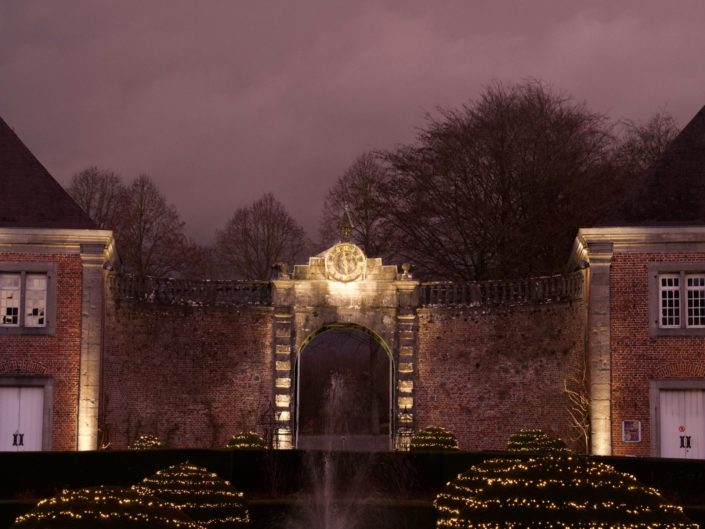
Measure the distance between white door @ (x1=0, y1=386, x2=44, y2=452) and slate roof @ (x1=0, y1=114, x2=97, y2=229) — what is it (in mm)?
3800

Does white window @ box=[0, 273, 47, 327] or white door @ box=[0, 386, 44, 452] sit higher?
white window @ box=[0, 273, 47, 327]

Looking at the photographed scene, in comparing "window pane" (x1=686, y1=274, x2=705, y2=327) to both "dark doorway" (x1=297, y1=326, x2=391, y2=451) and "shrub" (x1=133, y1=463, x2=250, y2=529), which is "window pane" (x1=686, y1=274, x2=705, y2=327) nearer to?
"shrub" (x1=133, y1=463, x2=250, y2=529)

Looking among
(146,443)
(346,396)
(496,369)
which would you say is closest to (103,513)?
(146,443)

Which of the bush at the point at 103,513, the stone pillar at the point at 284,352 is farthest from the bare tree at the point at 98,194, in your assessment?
the bush at the point at 103,513

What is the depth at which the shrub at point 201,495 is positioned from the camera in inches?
719

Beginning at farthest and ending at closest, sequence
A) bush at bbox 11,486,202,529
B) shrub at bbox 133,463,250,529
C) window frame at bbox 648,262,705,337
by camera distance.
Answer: window frame at bbox 648,262,705,337
shrub at bbox 133,463,250,529
bush at bbox 11,486,202,529

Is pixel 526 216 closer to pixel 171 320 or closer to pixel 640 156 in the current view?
pixel 640 156

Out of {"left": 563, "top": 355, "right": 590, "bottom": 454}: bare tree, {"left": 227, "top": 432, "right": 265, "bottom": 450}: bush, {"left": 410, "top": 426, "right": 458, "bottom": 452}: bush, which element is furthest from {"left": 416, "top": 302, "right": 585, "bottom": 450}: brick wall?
{"left": 227, "top": 432, "right": 265, "bottom": 450}: bush

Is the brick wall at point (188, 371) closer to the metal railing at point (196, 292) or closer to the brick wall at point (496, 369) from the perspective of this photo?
the metal railing at point (196, 292)

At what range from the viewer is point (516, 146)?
43344 millimetres

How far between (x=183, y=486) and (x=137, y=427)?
13422 millimetres

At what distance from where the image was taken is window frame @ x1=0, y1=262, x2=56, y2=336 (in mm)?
29984

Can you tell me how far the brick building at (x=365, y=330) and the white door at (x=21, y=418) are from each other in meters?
0.03

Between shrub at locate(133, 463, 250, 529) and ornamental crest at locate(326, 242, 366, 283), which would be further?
ornamental crest at locate(326, 242, 366, 283)
